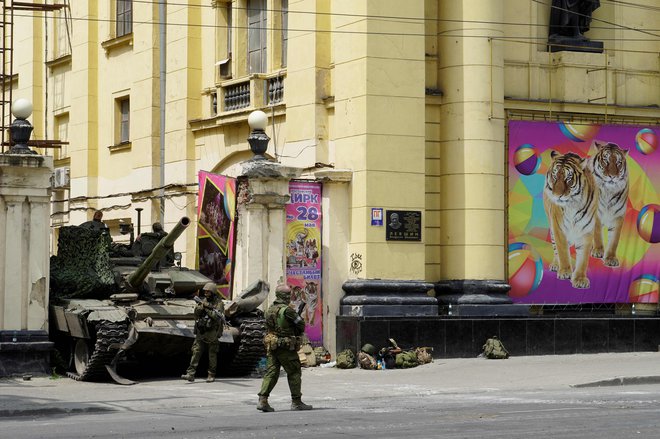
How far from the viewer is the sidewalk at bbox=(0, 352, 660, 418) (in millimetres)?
17969

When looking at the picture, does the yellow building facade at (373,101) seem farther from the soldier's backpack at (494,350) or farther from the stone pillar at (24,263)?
the stone pillar at (24,263)

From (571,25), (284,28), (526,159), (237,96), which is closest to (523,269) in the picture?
(526,159)

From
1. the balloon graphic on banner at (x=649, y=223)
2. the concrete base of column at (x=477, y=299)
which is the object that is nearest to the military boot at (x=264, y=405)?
the concrete base of column at (x=477, y=299)

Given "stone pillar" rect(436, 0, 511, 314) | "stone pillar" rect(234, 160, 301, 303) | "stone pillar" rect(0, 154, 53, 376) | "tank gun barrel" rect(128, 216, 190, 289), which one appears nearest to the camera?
"stone pillar" rect(0, 154, 53, 376)

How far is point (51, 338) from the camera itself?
893 inches

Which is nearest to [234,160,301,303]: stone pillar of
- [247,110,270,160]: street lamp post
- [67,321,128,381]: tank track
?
[247,110,270,160]: street lamp post

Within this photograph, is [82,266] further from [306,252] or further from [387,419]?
[387,419]

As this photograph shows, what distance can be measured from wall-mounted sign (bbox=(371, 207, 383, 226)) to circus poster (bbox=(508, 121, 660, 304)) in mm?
2680

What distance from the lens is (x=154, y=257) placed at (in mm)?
22078

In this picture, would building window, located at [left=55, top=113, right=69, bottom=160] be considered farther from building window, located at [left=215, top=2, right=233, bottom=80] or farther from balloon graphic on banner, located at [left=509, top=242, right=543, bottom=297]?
balloon graphic on banner, located at [left=509, top=242, right=543, bottom=297]

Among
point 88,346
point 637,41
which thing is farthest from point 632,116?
point 88,346

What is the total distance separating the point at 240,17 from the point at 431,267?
683 centimetres

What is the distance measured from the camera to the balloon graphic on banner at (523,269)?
25.5m

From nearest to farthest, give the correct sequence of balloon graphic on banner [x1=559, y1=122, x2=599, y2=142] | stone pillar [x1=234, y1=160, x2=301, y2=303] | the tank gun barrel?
the tank gun barrel
stone pillar [x1=234, y1=160, x2=301, y2=303]
balloon graphic on banner [x1=559, y1=122, x2=599, y2=142]
